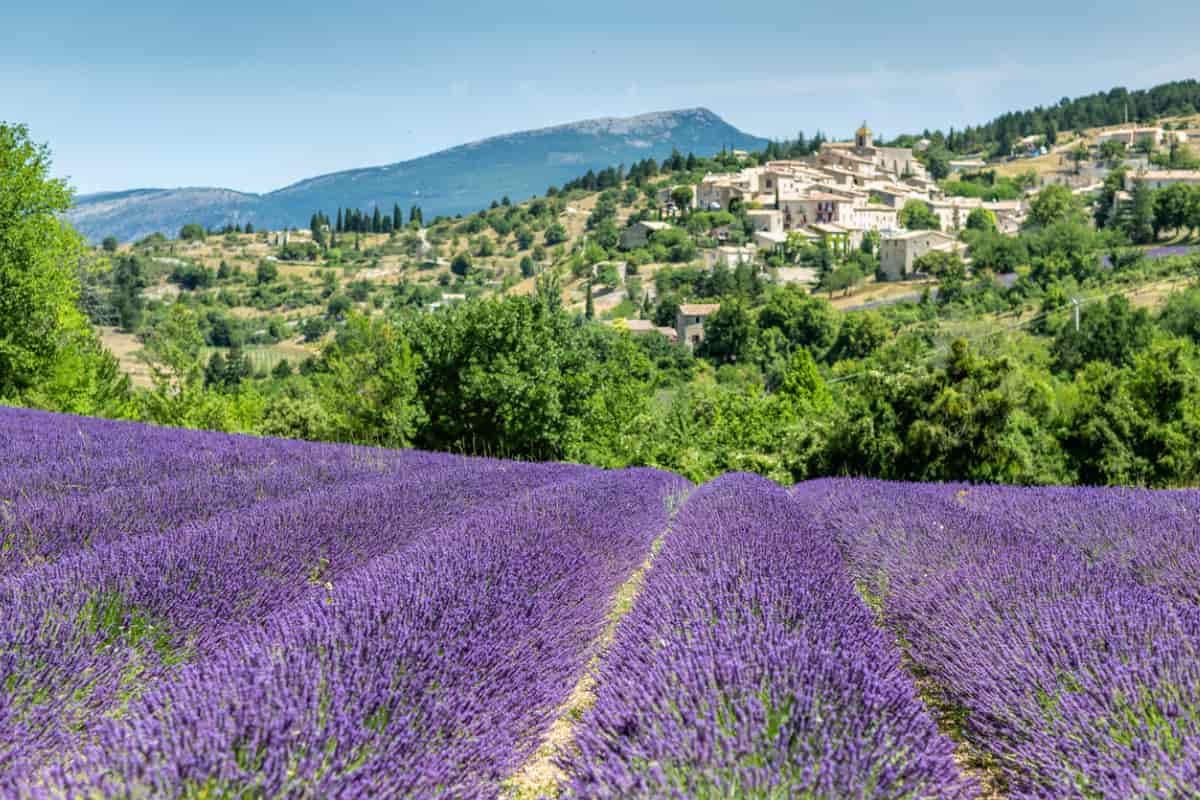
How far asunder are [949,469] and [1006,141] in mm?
162410

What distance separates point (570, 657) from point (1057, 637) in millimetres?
1760

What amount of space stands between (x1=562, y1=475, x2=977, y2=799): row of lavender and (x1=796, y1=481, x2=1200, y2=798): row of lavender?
0.95 feet

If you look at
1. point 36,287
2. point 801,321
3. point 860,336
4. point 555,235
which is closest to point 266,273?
point 555,235

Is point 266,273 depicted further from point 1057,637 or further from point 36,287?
point 1057,637

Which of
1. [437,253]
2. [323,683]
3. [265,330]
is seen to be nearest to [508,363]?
[323,683]

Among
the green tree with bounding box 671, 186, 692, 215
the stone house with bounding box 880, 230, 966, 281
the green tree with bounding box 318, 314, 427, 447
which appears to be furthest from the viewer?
the green tree with bounding box 671, 186, 692, 215

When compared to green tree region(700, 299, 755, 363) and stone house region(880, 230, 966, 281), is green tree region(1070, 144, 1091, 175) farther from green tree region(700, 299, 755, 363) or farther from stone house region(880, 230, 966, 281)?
green tree region(700, 299, 755, 363)

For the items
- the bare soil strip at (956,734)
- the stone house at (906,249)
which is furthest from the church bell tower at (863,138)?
the bare soil strip at (956,734)

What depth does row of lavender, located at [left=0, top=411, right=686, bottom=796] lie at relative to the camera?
1.97 metres

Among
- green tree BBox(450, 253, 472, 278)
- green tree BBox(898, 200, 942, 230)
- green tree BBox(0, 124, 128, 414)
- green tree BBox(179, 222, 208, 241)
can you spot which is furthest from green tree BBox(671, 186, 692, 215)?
green tree BBox(0, 124, 128, 414)

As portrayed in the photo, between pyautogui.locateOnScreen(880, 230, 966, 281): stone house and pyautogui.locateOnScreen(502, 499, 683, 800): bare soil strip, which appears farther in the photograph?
pyautogui.locateOnScreen(880, 230, 966, 281): stone house

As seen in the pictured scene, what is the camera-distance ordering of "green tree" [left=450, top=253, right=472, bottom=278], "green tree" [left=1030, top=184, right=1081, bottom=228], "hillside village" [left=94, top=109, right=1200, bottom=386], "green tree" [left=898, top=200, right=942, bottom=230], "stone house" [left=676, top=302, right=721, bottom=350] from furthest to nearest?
"green tree" [left=450, top=253, right=472, bottom=278]
"green tree" [left=898, top=200, right=942, bottom=230]
"green tree" [left=1030, top=184, right=1081, bottom=228]
"hillside village" [left=94, top=109, right=1200, bottom=386]
"stone house" [left=676, top=302, right=721, bottom=350]

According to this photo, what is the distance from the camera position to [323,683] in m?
2.29

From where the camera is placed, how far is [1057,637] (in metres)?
2.90
